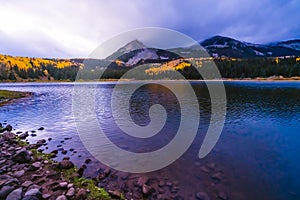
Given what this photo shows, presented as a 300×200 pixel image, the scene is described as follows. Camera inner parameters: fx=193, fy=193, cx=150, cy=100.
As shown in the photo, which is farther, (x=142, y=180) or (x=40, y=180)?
(x=142, y=180)

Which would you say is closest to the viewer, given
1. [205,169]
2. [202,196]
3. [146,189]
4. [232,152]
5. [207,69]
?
[202,196]

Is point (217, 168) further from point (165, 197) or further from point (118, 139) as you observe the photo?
point (118, 139)

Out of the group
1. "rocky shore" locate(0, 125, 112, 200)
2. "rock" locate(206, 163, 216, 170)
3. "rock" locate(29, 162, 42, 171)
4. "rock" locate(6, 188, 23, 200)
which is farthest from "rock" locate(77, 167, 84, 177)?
"rock" locate(206, 163, 216, 170)

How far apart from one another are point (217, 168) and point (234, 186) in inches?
78.2

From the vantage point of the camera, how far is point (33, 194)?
7215 millimetres

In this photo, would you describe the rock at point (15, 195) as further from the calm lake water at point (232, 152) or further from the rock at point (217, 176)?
the rock at point (217, 176)

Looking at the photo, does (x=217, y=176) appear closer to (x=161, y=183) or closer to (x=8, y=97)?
(x=161, y=183)

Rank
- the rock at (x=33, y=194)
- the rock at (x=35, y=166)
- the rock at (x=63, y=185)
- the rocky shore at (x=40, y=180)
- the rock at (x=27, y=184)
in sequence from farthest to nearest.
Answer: the rock at (x=35, y=166) < the rock at (x=63, y=185) < the rock at (x=27, y=184) < the rocky shore at (x=40, y=180) < the rock at (x=33, y=194)

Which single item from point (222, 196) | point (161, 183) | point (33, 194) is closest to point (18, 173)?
point (33, 194)

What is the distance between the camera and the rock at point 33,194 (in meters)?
7.12

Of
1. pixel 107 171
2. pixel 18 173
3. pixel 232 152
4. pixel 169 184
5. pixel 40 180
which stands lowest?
pixel 232 152

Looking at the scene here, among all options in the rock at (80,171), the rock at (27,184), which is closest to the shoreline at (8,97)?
the rock at (80,171)

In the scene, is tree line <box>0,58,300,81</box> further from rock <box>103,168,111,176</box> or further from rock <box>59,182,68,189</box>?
rock <box>59,182,68,189</box>

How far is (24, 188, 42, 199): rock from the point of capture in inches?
280
